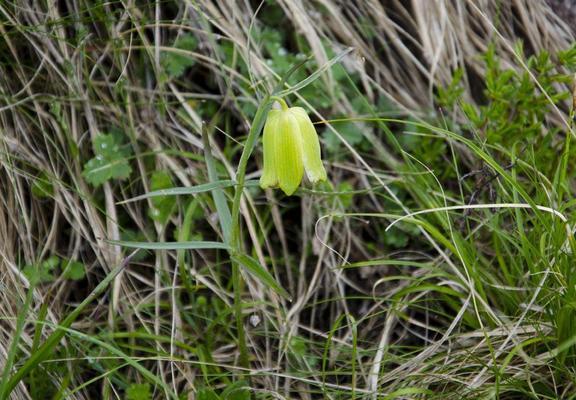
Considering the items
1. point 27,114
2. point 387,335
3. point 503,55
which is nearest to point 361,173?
point 387,335

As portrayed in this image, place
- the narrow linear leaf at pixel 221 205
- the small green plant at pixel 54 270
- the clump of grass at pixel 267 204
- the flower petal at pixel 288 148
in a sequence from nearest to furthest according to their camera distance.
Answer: the flower petal at pixel 288 148 → the narrow linear leaf at pixel 221 205 → the clump of grass at pixel 267 204 → the small green plant at pixel 54 270

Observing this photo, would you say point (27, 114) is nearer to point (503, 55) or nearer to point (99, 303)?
point (99, 303)

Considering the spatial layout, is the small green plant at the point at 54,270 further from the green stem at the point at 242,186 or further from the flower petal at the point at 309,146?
the flower petal at the point at 309,146

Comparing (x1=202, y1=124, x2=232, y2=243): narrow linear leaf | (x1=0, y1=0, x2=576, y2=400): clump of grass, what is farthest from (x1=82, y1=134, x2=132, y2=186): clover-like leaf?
(x1=202, y1=124, x2=232, y2=243): narrow linear leaf

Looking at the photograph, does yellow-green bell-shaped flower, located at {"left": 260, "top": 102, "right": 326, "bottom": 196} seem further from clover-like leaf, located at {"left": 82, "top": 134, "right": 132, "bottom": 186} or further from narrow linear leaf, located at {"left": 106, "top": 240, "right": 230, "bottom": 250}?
clover-like leaf, located at {"left": 82, "top": 134, "right": 132, "bottom": 186}

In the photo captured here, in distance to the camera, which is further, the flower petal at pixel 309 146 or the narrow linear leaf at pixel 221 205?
the narrow linear leaf at pixel 221 205

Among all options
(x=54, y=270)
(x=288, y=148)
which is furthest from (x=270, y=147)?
(x=54, y=270)

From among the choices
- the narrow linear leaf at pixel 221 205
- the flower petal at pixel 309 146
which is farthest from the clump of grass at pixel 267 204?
the flower petal at pixel 309 146

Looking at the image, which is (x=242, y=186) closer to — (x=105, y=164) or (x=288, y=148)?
(x=288, y=148)
